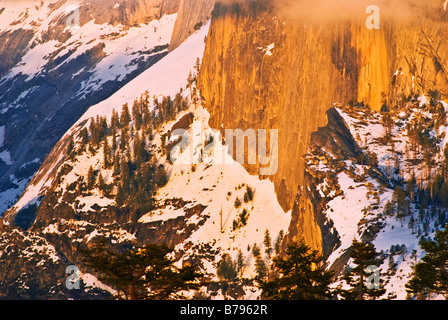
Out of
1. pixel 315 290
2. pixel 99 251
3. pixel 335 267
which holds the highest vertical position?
pixel 99 251

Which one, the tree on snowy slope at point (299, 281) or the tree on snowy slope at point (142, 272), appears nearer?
the tree on snowy slope at point (142, 272)

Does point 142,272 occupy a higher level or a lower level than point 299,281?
higher

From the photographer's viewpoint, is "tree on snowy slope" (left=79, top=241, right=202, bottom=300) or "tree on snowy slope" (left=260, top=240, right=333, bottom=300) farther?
"tree on snowy slope" (left=260, top=240, right=333, bottom=300)

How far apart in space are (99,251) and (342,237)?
100 metres

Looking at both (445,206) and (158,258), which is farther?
(445,206)

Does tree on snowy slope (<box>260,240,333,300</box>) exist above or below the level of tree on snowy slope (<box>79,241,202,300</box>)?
below

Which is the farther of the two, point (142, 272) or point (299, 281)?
point (299, 281)

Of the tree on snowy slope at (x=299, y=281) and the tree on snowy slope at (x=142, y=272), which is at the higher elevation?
the tree on snowy slope at (x=142, y=272)
